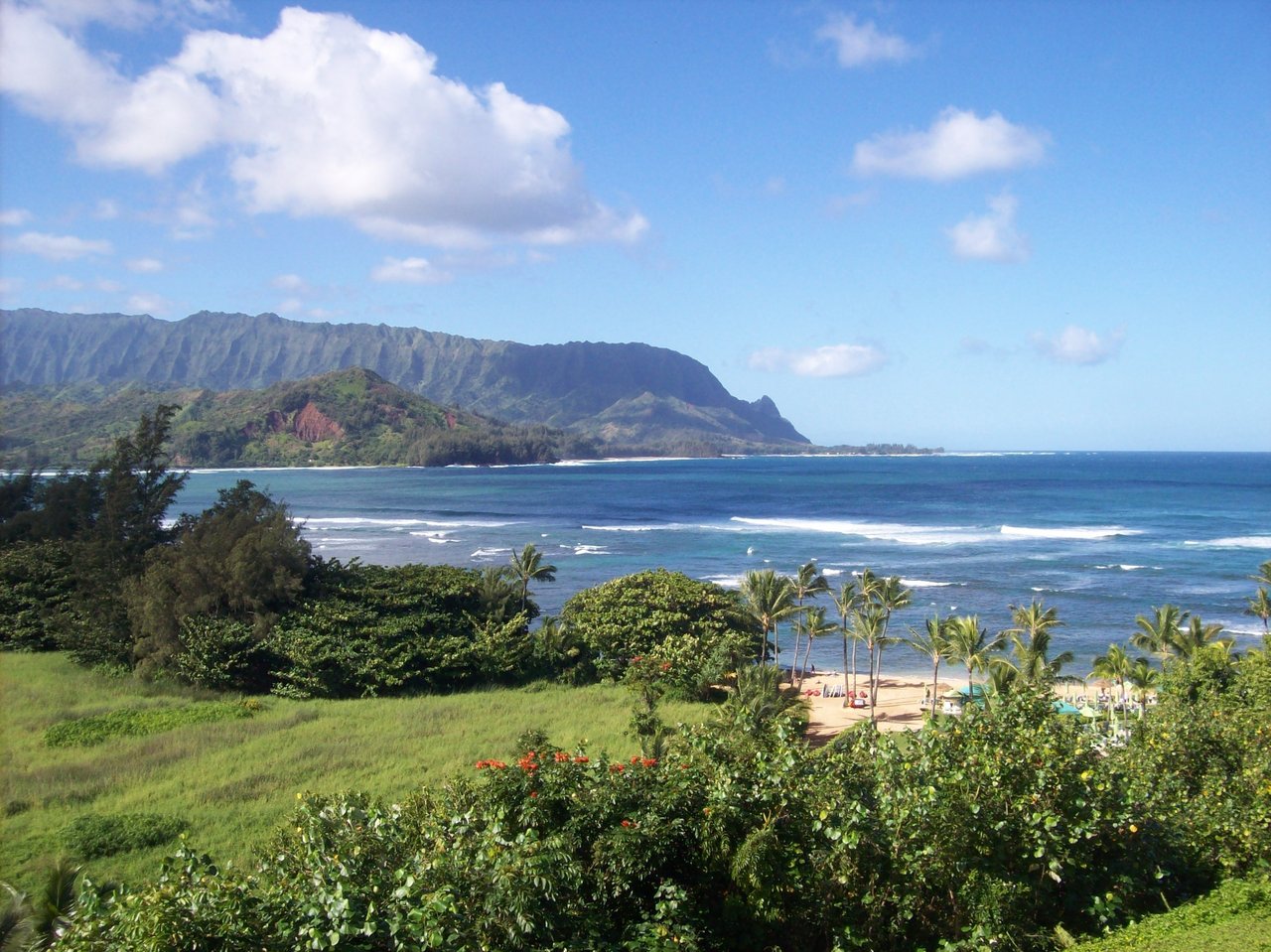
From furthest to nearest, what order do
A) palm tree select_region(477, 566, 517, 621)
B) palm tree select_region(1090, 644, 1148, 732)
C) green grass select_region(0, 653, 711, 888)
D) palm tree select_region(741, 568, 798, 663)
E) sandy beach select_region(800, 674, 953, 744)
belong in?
1. palm tree select_region(477, 566, 517, 621)
2. palm tree select_region(741, 568, 798, 663)
3. sandy beach select_region(800, 674, 953, 744)
4. palm tree select_region(1090, 644, 1148, 732)
5. green grass select_region(0, 653, 711, 888)

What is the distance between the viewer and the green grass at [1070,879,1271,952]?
8.20m

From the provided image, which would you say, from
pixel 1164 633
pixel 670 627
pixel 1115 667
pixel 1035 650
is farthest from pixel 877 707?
pixel 1164 633

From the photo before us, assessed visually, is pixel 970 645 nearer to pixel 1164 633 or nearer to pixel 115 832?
pixel 1164 633

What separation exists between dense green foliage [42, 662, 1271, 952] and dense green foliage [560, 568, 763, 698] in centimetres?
1876

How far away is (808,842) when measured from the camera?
31.4 ft

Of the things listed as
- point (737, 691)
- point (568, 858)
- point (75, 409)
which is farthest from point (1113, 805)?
point (75, 409)

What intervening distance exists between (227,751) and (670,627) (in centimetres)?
1545

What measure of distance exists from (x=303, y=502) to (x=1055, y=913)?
99.7 meters

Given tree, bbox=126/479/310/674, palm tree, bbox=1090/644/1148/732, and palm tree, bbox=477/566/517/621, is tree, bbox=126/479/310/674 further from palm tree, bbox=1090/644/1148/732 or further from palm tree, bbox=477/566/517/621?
palm tree, bbox=1090/644/1148/732

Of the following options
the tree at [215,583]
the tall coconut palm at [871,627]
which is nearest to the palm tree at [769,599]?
the tall coconut palm at [871,627]

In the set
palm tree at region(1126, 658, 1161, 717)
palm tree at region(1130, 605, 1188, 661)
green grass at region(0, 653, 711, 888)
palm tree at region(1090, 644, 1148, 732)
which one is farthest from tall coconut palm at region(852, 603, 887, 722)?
palm tree at region(1130, 605, 1188, 661)

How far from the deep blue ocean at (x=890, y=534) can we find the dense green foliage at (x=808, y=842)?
29619 millimetres

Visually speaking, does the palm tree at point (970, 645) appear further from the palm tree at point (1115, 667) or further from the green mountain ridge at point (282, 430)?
A: the green mountain ridge at point (282, 430)

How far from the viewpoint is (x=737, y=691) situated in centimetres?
2336
